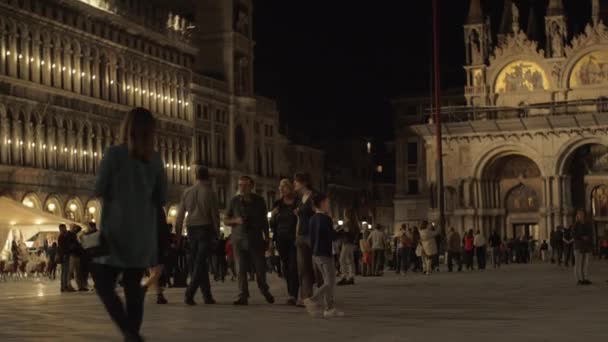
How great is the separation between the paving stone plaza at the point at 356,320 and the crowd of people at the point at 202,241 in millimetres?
507

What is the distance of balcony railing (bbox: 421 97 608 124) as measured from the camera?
6481 cm

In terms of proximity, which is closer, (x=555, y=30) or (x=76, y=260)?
(x=76, y=260)

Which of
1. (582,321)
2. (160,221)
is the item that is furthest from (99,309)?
(160,221)

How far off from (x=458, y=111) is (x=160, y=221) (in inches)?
2408

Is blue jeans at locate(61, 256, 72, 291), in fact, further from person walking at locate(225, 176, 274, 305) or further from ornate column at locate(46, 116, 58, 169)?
ornate column at locate(46, 116, 58, 169)

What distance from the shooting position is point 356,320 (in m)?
13.3

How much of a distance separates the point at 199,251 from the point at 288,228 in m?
1.36

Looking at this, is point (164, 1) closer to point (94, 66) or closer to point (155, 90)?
point (155, 90)

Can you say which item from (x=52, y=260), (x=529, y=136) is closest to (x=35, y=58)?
(x=52, y=260)

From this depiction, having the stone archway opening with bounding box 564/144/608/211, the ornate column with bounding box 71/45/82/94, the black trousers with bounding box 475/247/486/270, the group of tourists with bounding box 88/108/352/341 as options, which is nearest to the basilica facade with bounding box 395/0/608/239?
the stone archway opening with bounding box 564/144/608/211

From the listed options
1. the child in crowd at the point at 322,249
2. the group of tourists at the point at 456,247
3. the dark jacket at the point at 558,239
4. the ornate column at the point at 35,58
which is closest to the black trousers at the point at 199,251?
the child in crowd at the point at 322,249

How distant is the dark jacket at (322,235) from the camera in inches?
579

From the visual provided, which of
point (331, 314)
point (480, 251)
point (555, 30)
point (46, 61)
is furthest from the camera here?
point (555, 30)

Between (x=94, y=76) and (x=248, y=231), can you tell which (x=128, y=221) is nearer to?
(x=248, y=231)
